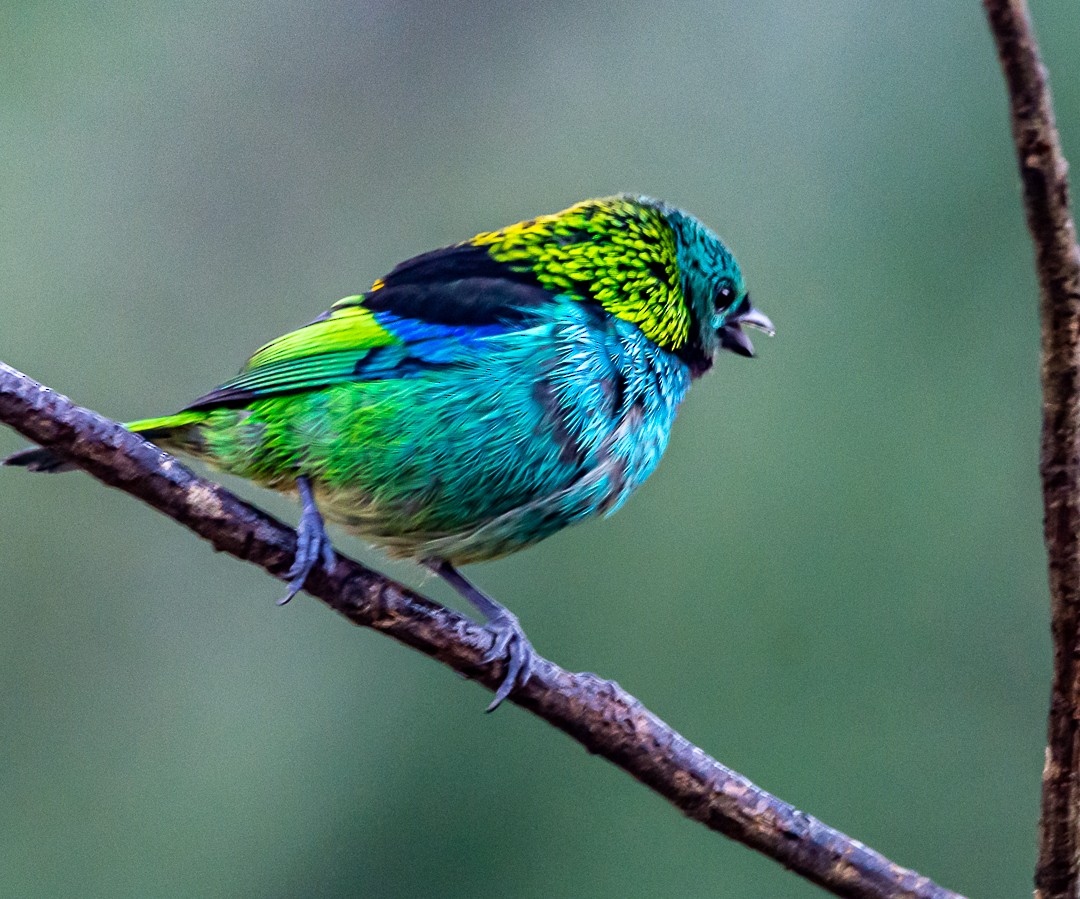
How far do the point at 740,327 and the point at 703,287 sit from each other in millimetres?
283

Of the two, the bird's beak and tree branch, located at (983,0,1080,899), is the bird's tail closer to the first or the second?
the bird's beak

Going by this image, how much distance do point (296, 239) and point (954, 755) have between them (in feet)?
12.6

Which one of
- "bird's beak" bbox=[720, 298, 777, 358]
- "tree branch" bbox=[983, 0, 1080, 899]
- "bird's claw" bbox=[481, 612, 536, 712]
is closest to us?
"tree branch" bbox=[983, 0, 1080, 899]

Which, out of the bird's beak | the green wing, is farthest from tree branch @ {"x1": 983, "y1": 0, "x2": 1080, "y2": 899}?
the green wing

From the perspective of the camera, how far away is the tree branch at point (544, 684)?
2.64 m

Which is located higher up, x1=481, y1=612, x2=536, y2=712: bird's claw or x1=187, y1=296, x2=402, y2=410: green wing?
x1=187, y1=296, x2=402, y2=410: green wing

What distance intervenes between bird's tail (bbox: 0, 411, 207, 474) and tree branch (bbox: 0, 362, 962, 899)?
0.87 feet

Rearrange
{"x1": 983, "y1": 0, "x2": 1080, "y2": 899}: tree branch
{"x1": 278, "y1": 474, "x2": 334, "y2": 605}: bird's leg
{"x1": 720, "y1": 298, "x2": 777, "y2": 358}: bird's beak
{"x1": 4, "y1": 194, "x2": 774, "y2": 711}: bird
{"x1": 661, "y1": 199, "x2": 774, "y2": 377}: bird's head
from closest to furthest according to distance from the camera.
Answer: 1. {"x1": 983, "y1": 0, "x2": 1080, "y2": 899}: tree branch
2. {"x1": 278, "y1": 474, "x2": 334, "y2": 605}: bird's leg
3. {"x1": 4, "y1": 194, "x2": 774, "y2": 711}: bird
4. {"x1": 661, "y1": 199, "x2": 774, "y2": 377}: bird's head
5. {"x1": 720, "y1": 298, "x2": 777, "y2": 358}: bird's beak

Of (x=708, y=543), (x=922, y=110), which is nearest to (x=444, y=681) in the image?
(x=708, y=543)

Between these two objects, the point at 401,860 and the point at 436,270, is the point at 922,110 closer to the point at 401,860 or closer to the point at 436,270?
the point at 436,270

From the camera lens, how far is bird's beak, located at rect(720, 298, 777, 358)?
150 inches

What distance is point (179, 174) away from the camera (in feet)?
20.5

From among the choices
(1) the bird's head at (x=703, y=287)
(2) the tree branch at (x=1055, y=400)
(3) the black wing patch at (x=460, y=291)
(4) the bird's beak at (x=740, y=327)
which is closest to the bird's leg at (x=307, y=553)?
(3) the black wing patch at (x=460, y=291)

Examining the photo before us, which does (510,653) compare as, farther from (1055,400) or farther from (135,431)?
(1055,400)
